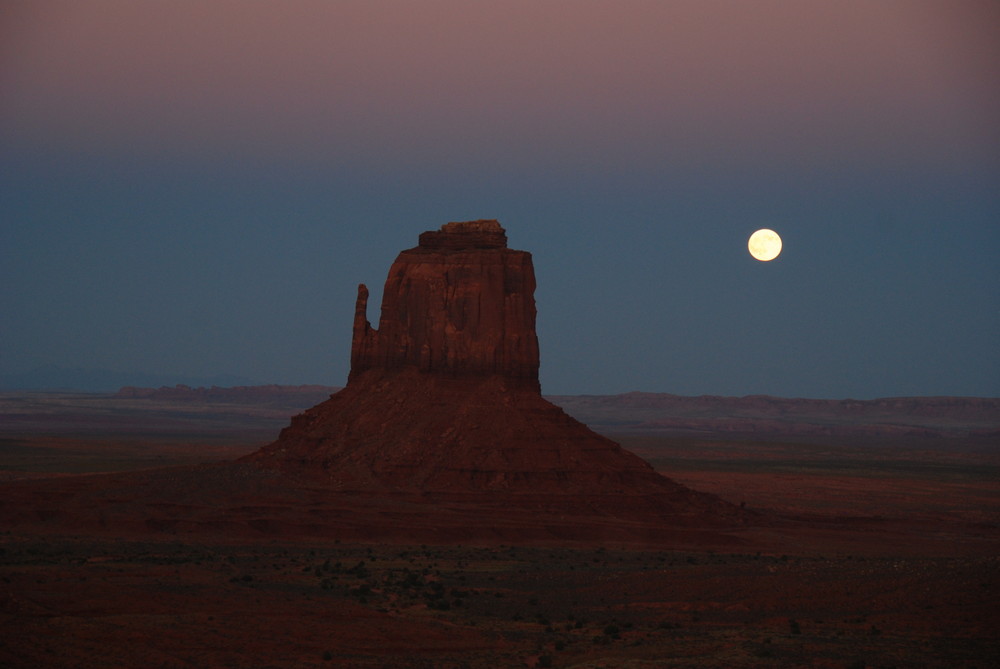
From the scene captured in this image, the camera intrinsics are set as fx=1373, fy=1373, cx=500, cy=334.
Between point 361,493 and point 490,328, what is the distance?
1263cm

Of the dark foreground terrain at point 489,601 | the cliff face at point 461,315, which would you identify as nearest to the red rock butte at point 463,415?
the cliff face at point 461,315

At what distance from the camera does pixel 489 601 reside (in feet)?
144

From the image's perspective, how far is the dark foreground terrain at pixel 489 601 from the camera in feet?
110

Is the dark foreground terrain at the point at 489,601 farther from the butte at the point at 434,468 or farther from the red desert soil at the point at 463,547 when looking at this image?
the butte at the point at 434,468

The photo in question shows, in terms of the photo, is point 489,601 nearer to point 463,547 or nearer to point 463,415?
point 463,547

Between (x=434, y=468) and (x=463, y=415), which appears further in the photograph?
(x=463, y=415)

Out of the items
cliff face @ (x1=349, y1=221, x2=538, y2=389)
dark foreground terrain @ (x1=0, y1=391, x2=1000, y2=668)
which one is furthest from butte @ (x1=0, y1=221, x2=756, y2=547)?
dark foreground terrain @ (x1=0, y1=391, x2=1000, y2=668)

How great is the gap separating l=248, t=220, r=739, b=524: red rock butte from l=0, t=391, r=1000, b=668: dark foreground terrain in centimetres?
685

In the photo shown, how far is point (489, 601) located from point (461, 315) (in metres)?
32.8

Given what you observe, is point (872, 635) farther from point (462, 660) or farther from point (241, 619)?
point (241, 619)

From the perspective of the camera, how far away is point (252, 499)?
6631cm

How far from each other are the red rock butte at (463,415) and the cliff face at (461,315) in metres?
0.06

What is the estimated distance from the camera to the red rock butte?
68.8 metres

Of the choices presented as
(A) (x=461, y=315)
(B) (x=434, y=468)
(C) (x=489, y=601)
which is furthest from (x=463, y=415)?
(C) (x=489, y=601)
